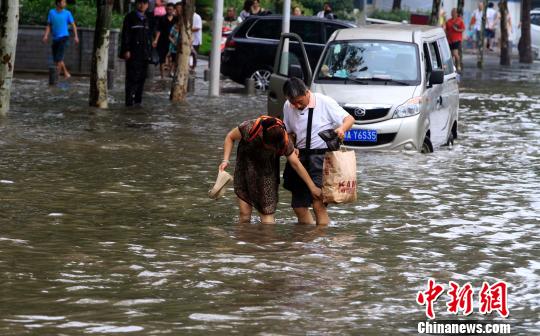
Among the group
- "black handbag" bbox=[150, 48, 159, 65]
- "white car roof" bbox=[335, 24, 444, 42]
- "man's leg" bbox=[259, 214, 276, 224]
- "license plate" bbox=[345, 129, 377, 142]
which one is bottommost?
"man's leg" bbox=[259, 214, 276, 224]

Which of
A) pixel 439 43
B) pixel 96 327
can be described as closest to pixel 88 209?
pixel 96 327

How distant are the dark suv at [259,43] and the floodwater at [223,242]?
33.6ft

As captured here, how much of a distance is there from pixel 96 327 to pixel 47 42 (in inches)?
966

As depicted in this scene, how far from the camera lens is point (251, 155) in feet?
38.0

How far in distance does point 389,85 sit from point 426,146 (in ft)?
3.33

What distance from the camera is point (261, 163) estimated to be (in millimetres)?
11594

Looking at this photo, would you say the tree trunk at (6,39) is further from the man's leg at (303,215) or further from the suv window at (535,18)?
the suv window at (535,18)

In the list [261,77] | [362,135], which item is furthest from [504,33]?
[362,135]

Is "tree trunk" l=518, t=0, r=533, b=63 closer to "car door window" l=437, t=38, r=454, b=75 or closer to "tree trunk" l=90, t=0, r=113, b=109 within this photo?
"tree trunk" l=90, t=0, r=113, b=109

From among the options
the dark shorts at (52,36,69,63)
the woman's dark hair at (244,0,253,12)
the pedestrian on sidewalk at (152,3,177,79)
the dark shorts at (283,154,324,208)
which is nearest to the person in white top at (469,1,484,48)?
the woman's dark hair at (244,0,253,12)

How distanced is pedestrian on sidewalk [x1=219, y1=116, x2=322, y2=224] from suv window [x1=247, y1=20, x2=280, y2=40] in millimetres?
18890

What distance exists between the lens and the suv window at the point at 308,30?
29.9m

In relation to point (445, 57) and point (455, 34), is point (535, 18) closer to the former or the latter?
point (455, 34)

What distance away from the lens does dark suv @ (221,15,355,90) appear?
30.1 metres
